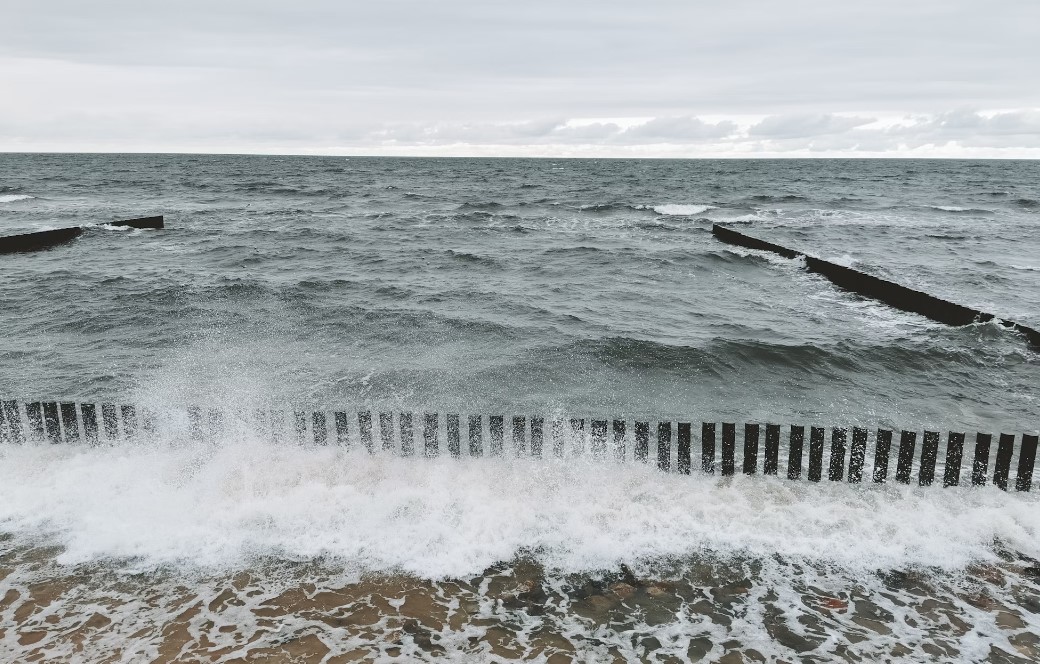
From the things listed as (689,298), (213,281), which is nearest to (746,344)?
(689,298)

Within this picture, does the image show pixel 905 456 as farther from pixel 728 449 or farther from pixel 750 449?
pixel 728 449

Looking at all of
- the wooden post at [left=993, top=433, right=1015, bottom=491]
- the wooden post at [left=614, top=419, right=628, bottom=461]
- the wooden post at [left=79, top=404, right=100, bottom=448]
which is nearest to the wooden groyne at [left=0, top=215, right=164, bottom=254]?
the wooden post at [left=79, top=404, right=100, bottom=448]

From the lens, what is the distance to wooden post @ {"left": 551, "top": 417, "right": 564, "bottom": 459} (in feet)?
32.1

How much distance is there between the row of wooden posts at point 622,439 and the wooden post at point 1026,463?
13 millimetres

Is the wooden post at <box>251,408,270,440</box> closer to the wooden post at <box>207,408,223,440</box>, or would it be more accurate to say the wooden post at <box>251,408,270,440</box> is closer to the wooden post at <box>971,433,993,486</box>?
the wooden post at <box>207,408,223,440</box>

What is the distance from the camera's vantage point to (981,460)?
344 inches

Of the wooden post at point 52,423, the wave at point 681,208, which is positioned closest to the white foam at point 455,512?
the wooden post at point 52,423

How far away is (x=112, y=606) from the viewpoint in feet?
21.1

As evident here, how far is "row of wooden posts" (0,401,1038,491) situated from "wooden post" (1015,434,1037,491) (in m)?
0.01

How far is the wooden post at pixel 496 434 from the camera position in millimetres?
9203

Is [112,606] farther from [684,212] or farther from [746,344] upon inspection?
[684,212]

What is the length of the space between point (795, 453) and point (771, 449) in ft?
1.04

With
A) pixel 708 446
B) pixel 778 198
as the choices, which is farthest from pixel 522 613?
pixel 778 198

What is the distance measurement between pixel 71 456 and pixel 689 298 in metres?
17.8
